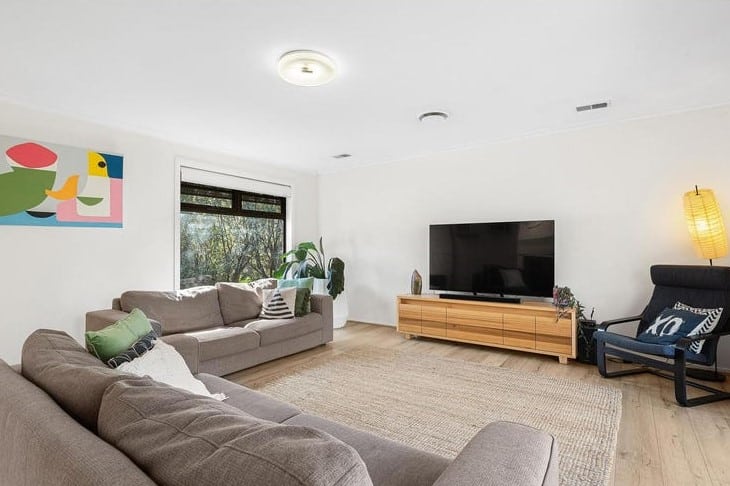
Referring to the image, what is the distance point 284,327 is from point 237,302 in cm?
63

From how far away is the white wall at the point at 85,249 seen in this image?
3119 mm

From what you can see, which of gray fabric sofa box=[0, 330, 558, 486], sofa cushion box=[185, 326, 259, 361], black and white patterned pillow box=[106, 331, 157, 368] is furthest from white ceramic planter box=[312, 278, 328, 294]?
gray fabric sofa box=[0, 330, 558, 486]

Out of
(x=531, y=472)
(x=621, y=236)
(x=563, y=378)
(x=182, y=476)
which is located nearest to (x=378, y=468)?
(x=531, y=472)

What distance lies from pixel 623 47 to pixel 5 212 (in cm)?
487

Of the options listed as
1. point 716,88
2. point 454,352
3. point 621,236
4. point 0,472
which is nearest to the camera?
point 0,472

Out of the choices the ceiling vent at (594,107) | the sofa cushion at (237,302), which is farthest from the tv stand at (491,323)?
the ceiling vent at (594,107)

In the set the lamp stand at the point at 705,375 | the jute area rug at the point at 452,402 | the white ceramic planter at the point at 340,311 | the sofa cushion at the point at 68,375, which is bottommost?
the jute area rug at the point at 452,402

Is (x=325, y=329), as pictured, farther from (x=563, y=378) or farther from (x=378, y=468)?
(x=378, y=468)

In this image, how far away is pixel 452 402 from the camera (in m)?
2.71

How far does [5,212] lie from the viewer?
3.05m

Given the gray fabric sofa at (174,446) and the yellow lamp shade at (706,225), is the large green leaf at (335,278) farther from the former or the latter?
the gray fabric sofa at (174,446)

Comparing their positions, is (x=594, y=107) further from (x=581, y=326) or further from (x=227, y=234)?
(x=227, y=234)

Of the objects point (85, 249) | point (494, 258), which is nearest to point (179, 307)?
point (85, 249)

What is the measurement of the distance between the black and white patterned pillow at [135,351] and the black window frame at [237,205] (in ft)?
9.90
